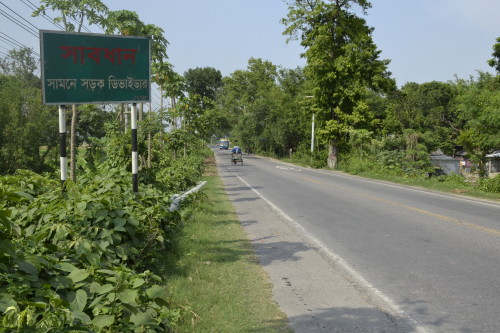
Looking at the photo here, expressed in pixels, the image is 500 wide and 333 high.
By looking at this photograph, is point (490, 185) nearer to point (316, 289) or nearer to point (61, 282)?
point (316, 289)

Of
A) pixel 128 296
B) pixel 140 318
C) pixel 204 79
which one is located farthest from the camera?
pixel 204 79

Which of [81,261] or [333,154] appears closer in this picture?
[81,261]

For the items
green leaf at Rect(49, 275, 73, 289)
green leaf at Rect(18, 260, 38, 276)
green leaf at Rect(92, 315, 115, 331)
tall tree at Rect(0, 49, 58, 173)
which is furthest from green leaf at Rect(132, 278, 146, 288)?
tall tree at Rect(0, 49, 58, 173)

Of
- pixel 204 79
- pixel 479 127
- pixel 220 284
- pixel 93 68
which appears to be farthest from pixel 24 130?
pixel 204 79

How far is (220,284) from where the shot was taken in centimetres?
572

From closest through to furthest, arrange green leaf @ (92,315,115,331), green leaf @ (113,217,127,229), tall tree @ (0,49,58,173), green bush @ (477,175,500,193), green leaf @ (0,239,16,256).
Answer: green leaf @ (0,239,16,256), green leaf @ (92,315,115,331), green leaf @ (113,217,127,229), green bush @ (477,175,500,193), tall tree @ (0,49,58,173)

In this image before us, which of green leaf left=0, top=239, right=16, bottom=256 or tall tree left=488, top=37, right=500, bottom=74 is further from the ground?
tall tree left=488, top=37, right=500, bottom=74

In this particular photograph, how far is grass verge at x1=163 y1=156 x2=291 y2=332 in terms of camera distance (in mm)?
4449

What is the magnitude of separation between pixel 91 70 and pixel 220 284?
3858 mm

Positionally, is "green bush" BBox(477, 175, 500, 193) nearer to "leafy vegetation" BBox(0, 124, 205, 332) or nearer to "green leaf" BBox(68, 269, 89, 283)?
"leafy vegetation" BBox(0, 124, 205, 332)

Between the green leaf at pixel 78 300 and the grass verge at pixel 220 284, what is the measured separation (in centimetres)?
119

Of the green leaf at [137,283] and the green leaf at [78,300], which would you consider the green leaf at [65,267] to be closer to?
the green leaf at [78,300]

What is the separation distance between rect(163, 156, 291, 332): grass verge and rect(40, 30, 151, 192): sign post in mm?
2384

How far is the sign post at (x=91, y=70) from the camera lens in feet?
20.2
